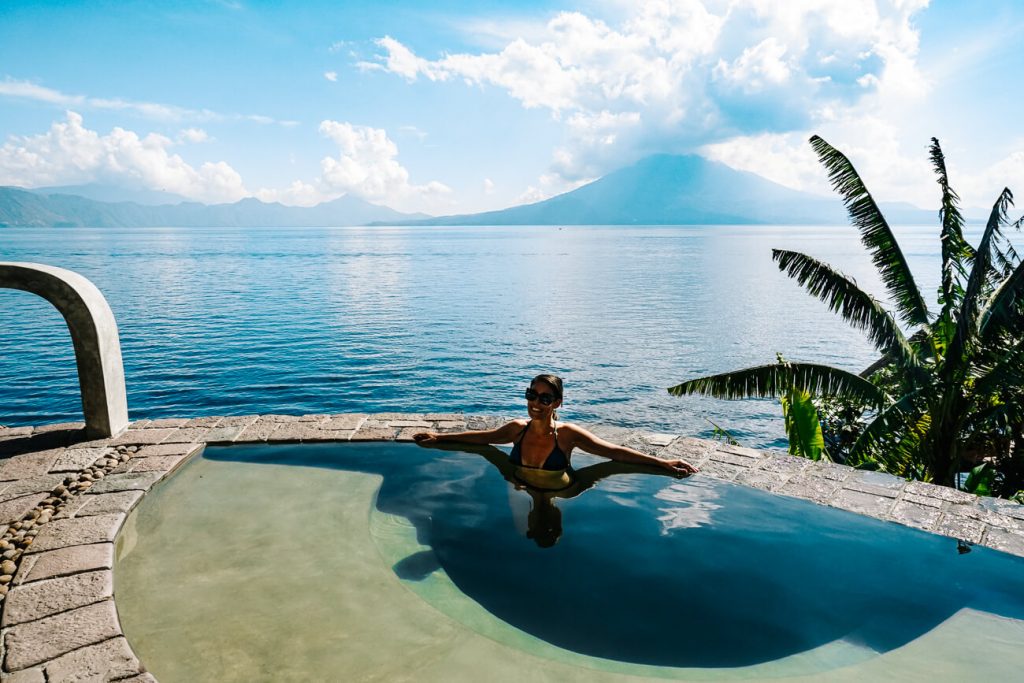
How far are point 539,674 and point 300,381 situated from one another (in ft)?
61.7

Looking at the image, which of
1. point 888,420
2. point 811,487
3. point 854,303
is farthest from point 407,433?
point 888,420

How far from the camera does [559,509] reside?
20.7ft

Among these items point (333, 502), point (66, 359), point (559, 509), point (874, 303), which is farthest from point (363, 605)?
point (66, 359)

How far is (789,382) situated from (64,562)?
8342 mm

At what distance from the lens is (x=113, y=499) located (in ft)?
19.9

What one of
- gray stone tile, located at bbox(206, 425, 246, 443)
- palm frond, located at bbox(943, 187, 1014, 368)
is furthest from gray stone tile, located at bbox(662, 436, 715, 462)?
gray stone tile, located at bbox(206, 425, 246, 443)

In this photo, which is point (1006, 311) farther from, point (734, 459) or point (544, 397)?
point (544, 397)

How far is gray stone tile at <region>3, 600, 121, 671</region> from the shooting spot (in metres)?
3.74

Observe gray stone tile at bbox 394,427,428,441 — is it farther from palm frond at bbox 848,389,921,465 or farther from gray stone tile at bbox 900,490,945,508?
palm frond at bbox 848,389,921,465

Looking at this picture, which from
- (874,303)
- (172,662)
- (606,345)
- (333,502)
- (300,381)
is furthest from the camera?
(606,345)

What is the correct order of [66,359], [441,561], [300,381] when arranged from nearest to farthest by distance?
[441,561] < [300,381] < [66,359]

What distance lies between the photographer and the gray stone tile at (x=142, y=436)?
25.1 ft

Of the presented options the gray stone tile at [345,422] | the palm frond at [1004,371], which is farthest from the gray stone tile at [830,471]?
the gray stone tile at [345,422]

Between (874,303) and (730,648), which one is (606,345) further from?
(730,648)
